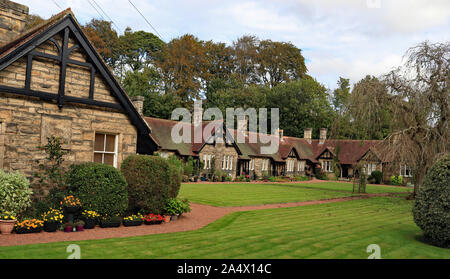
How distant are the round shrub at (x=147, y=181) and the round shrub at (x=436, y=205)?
8.40 m

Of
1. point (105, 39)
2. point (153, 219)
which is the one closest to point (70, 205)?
point (153, 219)

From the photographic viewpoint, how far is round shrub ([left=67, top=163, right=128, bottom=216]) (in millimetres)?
12227

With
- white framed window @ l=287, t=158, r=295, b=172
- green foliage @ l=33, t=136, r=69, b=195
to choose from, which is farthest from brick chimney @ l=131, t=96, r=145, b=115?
Answer: white framed window @ l=287, t=158, r=295, b=172

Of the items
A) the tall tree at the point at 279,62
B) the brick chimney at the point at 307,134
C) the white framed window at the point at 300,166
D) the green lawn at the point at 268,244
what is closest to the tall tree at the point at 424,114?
the green lawn at the point at 268,244

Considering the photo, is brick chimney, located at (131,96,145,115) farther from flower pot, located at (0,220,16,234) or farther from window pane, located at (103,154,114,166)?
flower pot, located at (0,220,16,234)

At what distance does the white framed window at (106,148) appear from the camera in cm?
1448

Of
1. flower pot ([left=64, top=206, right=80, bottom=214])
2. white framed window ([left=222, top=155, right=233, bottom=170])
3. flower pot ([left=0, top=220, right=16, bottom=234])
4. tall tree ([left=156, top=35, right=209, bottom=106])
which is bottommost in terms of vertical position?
flower pot ([left=0, top=220, right=16, bottom=234])

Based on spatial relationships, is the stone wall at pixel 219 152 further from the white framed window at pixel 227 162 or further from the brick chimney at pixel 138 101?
the brick chimney at pixel 138 101

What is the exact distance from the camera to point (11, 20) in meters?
15.3

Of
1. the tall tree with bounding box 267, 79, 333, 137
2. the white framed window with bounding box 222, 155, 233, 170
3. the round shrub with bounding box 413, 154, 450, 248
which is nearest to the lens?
the round shrub with bounding box 413, 154, 450, 248

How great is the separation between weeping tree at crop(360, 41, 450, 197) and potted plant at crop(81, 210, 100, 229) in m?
17.3

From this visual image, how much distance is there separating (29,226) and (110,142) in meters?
4.80

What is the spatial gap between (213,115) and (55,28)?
4647 centimetres
